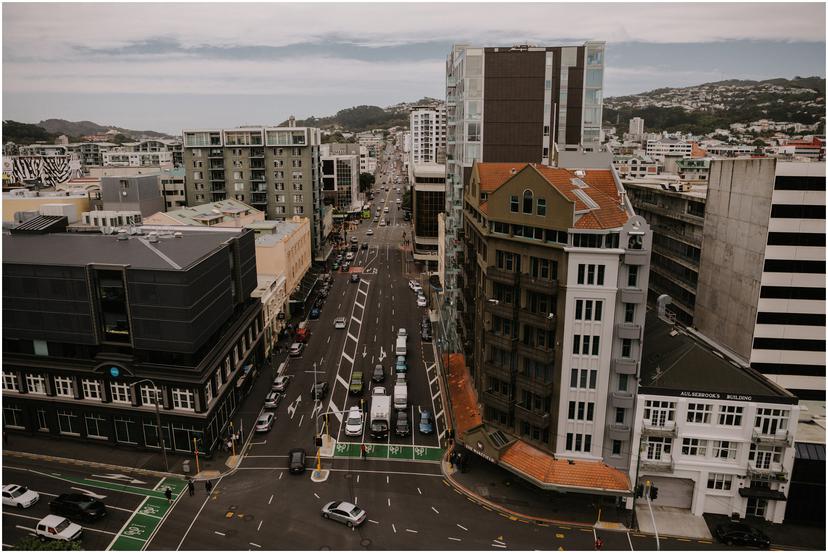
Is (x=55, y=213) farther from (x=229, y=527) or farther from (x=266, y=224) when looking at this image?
(x=229, y=527)

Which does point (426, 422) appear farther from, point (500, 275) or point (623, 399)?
point (623, 399)

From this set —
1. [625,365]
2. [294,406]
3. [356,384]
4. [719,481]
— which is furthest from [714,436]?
[294,406]

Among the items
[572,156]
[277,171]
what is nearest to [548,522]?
[572,156]

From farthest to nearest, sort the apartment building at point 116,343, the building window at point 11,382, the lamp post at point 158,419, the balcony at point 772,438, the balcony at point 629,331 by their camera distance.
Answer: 1. the building window at point 11,382
2. the lamp post at point 158,419
3. the apartment building at point 116,343
4. the balcony at point 629,331
5. the balcony at point 772,438

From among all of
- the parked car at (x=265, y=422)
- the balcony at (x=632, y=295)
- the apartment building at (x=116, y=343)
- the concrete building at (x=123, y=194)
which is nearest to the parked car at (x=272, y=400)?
the parked car at (x=265, y=422)

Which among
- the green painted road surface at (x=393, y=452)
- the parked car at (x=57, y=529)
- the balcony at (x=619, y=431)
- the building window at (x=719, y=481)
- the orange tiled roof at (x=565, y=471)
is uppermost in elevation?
the balcony at (x=619, y=431)

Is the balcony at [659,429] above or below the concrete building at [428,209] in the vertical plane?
below

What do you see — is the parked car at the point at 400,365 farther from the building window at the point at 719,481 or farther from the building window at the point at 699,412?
the building window at the point at 719,481
